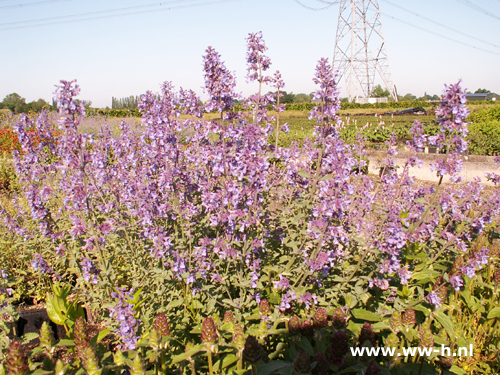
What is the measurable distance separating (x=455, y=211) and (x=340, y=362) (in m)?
2.30

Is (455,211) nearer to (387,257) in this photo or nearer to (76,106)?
(387,257)

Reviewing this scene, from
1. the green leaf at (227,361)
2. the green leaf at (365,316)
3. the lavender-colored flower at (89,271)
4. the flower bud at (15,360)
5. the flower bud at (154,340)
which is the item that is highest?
the flower bud at (15,360)

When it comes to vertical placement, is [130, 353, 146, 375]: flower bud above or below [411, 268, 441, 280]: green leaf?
above

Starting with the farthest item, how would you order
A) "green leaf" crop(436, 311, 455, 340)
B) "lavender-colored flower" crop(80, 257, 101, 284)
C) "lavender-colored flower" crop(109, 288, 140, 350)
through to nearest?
"lavender-colored flower" crop(80, 257, 101, 284)
"green leaf" crop(436, 311, 455, 340)
"lavender-colored flower" crop(109, 288, 140, 350)

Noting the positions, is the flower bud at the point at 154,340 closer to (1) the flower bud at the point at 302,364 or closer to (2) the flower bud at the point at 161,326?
(2) the flower bud at the point at 161,326

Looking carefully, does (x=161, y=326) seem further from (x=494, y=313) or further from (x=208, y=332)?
(x=494, y=313)

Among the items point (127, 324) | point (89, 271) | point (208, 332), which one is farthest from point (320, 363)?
point (89, 271)

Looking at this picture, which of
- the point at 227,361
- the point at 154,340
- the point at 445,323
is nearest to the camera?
the point at 154,340

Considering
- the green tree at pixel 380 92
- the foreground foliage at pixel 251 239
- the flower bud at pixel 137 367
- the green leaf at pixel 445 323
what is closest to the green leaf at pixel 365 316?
the foreground foliage at pixel 251 239

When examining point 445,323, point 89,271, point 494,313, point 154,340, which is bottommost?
point 494,313

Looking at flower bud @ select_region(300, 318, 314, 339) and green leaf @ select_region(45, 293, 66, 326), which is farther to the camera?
green leaf @ select_region(45, 293, 66, 326)

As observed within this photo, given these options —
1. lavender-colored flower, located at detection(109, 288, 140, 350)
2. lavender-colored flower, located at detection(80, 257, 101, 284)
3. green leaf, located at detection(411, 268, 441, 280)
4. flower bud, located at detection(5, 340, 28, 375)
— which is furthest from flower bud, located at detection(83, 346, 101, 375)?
green leaf, located at detection(411, 268, 441, 280)

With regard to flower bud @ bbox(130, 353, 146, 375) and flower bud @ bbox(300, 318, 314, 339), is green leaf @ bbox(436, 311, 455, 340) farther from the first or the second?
flower bud @ bbox(130, 353, 146, 375)

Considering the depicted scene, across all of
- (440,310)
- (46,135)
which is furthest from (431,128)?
(46,135)
